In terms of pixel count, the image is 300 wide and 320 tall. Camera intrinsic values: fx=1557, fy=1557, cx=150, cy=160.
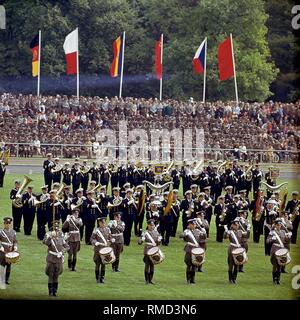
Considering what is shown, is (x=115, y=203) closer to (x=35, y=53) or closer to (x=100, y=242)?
(x=100, y=242)

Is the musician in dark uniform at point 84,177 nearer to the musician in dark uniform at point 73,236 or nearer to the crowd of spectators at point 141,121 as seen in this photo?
the crowd of spectators at point 141,121

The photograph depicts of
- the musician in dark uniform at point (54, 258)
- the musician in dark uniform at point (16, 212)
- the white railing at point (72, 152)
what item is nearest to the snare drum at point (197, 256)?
the musician in dark uniform at point (54, 258)

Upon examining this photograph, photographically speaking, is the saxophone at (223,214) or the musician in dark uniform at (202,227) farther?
the saxophone at (223,214)

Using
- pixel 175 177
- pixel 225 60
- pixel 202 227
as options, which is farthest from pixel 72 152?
pixel 202 227

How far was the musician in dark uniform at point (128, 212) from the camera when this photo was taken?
3950 centimetres

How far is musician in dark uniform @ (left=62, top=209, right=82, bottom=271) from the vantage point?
115 feet

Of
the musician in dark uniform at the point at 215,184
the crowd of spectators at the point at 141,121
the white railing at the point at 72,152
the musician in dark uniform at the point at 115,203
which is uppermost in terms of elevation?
the crowd of spectators at the point at 141,121

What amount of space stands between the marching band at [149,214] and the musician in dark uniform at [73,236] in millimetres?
23

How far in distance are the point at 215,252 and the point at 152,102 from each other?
22282 millimetres

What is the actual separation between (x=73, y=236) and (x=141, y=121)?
80.4ft

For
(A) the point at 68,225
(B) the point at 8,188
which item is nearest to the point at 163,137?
(B) the point at 8,188

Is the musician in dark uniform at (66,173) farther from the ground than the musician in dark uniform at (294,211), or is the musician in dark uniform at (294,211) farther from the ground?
the musician in dark uniform at (66,173)

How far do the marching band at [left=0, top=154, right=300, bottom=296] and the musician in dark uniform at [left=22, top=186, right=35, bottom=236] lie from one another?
0.09 feet

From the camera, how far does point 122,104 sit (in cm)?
6009
